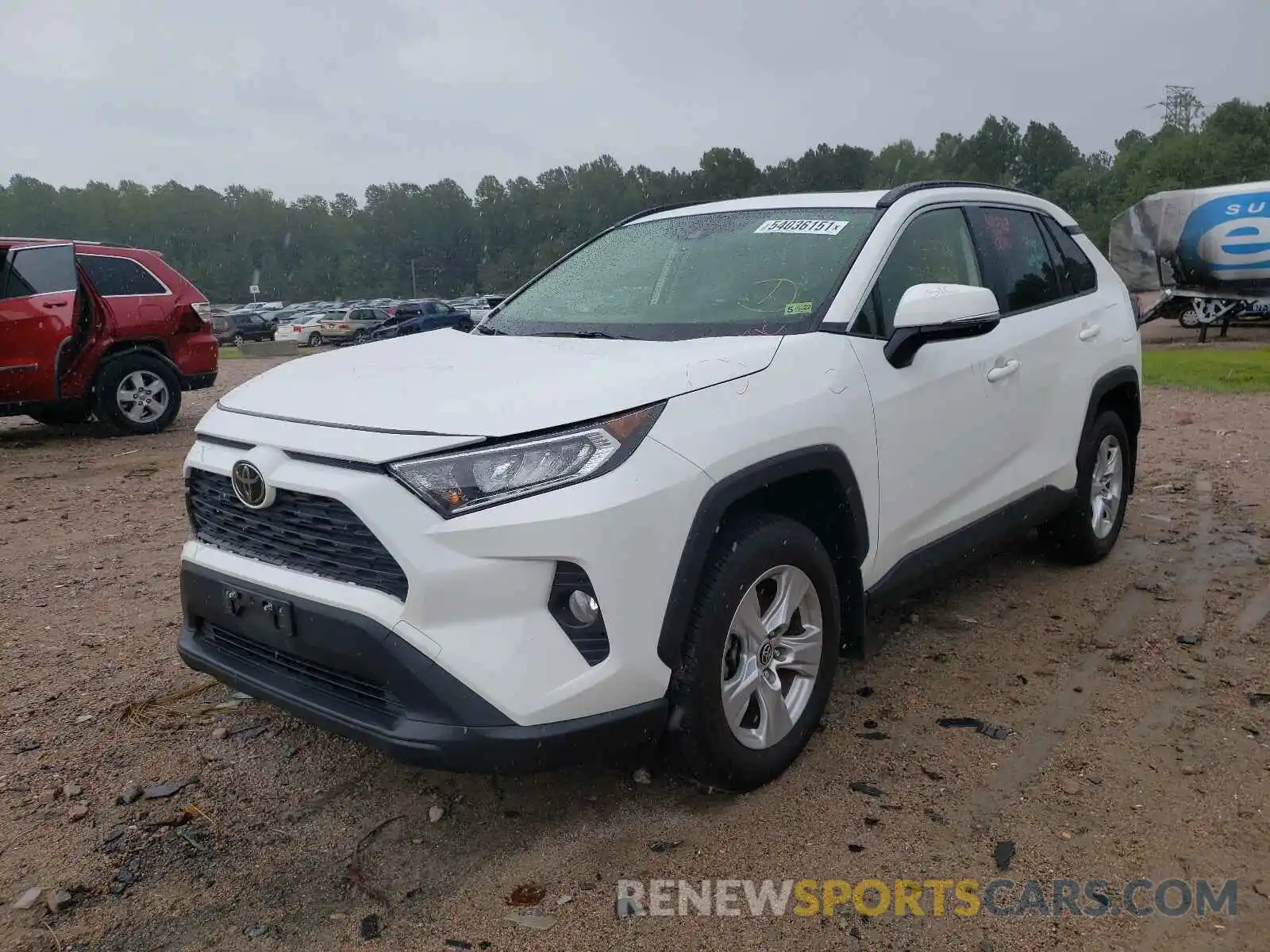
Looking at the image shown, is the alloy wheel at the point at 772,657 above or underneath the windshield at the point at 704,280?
underneath

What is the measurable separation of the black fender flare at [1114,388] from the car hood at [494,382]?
7.44 ft

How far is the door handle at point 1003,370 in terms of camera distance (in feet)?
12.4

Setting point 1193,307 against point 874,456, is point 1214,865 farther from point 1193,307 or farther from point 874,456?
point 1193,307

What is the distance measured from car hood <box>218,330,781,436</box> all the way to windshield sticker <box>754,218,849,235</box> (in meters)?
0.73

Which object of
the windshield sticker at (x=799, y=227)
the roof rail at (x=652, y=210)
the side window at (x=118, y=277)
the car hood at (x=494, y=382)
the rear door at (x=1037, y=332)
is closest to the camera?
the car hood at (x=494, y=382)

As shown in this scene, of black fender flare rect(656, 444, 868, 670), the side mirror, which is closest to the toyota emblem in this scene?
black fender flare rect(656, 444, 868, 670)

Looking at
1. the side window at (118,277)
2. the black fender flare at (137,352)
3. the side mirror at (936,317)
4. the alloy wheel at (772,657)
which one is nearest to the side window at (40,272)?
the side window at (118,277)

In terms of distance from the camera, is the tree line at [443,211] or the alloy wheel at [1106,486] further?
the tree line at [443,211]

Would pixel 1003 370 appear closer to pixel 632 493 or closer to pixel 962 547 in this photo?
pixel 962 547

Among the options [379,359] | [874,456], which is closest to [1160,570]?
[874,456]

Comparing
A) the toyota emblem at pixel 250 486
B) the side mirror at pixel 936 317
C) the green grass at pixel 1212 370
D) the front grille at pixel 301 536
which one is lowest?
the green grass at pixel 1212 370

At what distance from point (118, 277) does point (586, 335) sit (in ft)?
26.2

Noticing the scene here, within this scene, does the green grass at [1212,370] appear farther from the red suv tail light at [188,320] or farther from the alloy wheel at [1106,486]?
the red suv tail light at [188,320]

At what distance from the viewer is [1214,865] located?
8.45 ft
